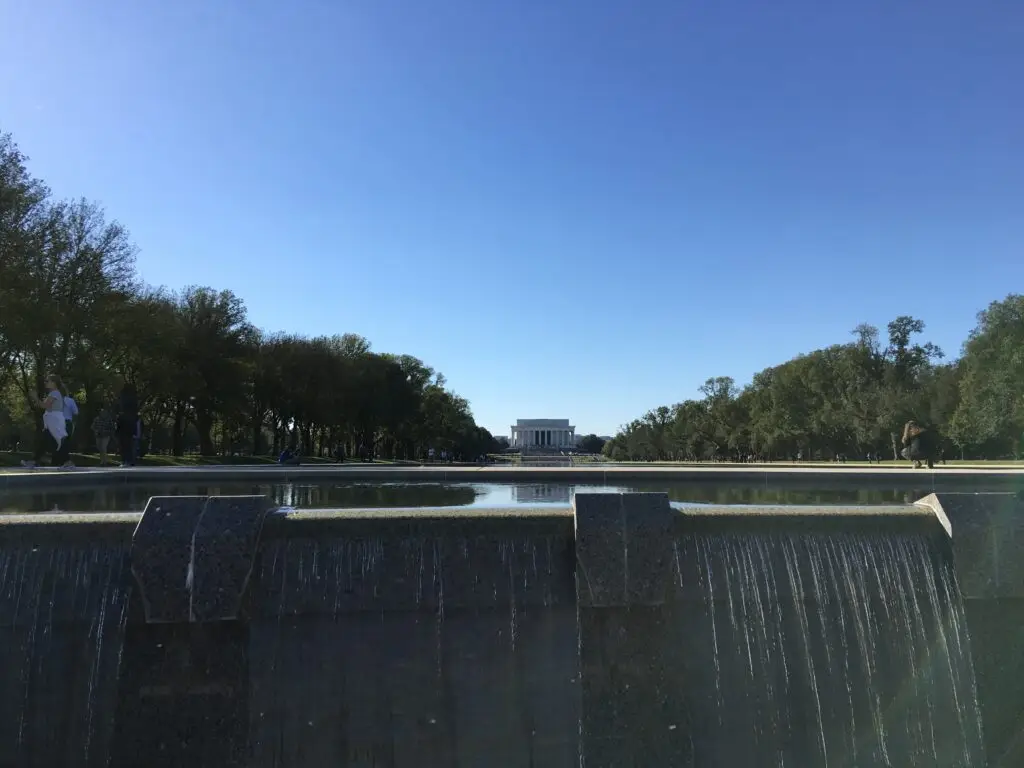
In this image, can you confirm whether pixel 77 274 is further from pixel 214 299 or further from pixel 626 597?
pixel 626 597

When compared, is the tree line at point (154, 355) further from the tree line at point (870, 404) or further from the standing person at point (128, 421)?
the tree line at point (870, 404)

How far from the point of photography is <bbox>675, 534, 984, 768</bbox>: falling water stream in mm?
5586

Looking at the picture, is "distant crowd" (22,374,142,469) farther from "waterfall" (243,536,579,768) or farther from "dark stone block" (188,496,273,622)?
"waterfall" (243,536,579,768)

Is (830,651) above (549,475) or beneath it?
beneath

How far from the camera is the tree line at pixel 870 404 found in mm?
55750

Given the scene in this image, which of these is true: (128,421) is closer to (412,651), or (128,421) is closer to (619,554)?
(412,651)

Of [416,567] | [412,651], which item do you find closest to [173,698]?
[412,651]

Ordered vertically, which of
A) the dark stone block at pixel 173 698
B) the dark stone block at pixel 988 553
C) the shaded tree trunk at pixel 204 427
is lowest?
the dark stone block at pixel 173 698

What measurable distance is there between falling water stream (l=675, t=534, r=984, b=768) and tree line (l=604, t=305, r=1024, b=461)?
5561 centimetres

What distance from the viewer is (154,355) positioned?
45844mm

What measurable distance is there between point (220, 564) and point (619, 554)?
2731 mm

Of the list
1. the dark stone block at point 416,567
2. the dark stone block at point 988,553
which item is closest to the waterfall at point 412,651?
the dark stone block at point 416,567

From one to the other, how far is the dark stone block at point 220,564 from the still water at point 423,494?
4995mm

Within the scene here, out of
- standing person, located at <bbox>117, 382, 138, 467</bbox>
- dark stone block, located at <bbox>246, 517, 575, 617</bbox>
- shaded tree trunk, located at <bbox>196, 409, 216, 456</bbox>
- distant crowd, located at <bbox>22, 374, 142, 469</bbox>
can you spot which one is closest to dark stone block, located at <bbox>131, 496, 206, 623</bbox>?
dark stone block, located at <bbox>246, 517, 575, 617</bbox>
